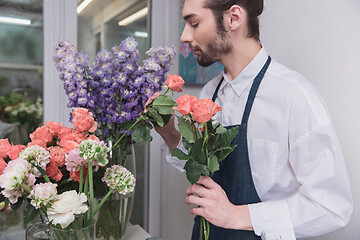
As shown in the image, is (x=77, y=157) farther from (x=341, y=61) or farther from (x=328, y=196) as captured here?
(x=341, y=61)

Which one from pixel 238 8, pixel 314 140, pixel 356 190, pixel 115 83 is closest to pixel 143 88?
pixel 115 83

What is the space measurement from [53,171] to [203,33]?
1.94 feet

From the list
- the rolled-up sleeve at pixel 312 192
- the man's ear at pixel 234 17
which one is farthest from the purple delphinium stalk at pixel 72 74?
the rolled-up sleeve at pixel 312 192

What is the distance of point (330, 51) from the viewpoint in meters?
0.95

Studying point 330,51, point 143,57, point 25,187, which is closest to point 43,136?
point 25,187

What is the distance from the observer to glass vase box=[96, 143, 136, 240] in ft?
3.22

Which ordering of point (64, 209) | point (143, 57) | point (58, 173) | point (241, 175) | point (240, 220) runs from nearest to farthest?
point (64, 209)
point (58, 173)
point (240, 220)
point (241, 175)
point (143, 57)

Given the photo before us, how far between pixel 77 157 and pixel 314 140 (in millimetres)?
557

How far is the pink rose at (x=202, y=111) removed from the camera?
62 centimetres

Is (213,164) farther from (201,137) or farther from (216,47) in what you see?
(216,47)

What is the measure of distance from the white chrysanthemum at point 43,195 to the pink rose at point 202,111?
307 millimetres

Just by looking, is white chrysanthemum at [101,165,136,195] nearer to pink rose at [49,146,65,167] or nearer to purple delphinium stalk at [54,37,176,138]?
pink rose at [49,146,65,167]

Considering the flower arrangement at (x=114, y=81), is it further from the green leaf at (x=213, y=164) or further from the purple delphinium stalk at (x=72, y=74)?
the green leaf at (x=213, y=164)

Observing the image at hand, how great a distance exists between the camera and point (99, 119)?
1.03 meters
